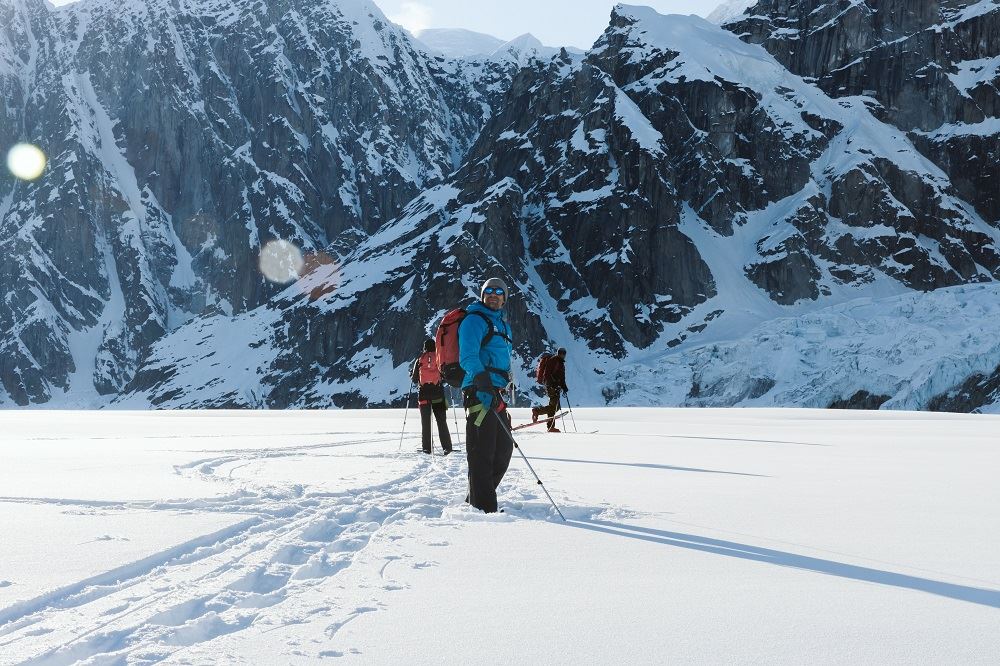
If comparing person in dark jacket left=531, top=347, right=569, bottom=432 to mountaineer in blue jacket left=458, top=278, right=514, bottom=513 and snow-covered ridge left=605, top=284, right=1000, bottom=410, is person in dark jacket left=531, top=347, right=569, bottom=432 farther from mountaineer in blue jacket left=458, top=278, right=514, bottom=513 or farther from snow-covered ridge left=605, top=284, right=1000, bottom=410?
snow-covered ridge left=605, top=284, right=1000, bottom=410

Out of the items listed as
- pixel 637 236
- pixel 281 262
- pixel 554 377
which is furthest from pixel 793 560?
pixel 281 262

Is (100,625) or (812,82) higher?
(812,82)

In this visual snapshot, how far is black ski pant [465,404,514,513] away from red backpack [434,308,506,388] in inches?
21.9

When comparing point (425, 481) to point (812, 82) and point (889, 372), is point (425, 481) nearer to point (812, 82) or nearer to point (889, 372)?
point (889, 372)

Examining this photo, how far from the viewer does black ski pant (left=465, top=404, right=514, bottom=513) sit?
7891mm

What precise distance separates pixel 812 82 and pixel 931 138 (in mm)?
24666

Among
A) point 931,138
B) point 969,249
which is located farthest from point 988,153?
point 969,249

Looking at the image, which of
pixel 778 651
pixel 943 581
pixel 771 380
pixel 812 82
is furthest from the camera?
pixel 812 82

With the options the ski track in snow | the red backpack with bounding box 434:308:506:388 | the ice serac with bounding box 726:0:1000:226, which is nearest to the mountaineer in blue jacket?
the red backpack with bounding box 434:308:506:388

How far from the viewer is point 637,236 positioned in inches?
5408

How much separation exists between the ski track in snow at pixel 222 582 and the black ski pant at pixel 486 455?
216 mm

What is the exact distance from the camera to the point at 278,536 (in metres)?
6.20

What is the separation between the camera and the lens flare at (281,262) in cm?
19700

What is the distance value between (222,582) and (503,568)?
1.71 meters
